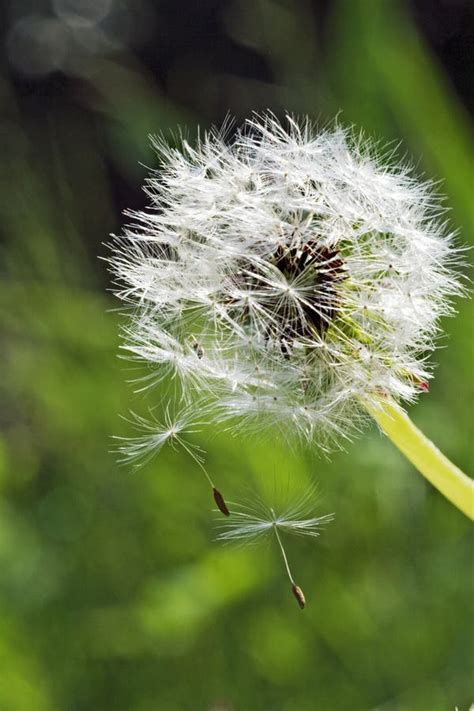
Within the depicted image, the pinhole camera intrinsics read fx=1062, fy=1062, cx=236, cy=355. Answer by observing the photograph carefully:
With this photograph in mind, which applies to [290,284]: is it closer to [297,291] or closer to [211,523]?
[297,291]

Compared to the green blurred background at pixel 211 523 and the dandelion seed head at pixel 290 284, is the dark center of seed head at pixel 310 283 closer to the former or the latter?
the dandelion seed head at pixel 290 284

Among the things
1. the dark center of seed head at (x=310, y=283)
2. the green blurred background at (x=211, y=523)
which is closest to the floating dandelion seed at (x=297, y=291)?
the dark center of seed head at (x=310, y=283)

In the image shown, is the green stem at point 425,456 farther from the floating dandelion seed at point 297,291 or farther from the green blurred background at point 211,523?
the green blurred background at point 211,523

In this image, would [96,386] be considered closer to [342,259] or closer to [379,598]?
[379,598]

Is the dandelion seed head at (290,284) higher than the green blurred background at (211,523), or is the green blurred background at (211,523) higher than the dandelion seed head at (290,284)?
the dandelion seed head at (290,284)

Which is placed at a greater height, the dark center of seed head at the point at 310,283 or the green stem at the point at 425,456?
the dark center of seed head at the point at 310,283

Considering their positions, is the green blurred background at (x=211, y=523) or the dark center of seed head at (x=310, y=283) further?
the green blurred background at (x=211, y=523)

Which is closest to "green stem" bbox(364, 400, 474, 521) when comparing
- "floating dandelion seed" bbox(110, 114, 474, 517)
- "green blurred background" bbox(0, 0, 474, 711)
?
"floating dandelion seed" bbox(110, 114, 474, 517)

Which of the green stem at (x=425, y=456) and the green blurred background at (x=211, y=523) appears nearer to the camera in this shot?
the green stem at (x=425, y=456)

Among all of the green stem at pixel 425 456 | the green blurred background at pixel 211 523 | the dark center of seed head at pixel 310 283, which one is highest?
the dark center of seed head at pixel 310 283
